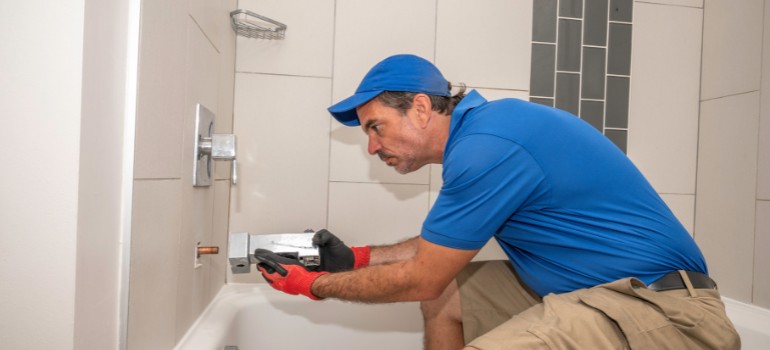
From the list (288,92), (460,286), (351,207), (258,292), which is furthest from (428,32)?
(258,292)

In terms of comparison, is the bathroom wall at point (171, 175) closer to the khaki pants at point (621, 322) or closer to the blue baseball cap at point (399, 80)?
the blue baseball cap at point (399, 80)

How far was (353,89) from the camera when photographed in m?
1.69

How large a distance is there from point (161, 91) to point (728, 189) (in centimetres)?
177

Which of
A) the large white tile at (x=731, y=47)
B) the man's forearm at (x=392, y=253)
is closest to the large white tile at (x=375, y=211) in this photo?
the man's forearm at (x=392, y=253)

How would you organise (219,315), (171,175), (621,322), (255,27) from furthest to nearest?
(255,27) < (219,315) < (171,175) < (621,322)

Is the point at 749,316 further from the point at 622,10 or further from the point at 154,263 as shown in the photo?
the point at 154,263

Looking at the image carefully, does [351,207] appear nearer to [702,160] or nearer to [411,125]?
[411,125]

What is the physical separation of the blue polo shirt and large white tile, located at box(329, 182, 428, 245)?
2.33 feet

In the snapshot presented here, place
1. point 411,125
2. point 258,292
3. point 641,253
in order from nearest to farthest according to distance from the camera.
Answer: point 641,253 < point 411,125 < point 258,292

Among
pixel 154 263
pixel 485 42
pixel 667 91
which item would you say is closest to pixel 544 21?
pixel 485 42

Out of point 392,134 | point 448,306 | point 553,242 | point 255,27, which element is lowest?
point 448,306

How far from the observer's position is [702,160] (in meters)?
1.83

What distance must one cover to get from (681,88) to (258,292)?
1670 mm

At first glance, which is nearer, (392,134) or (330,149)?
(392,134)
